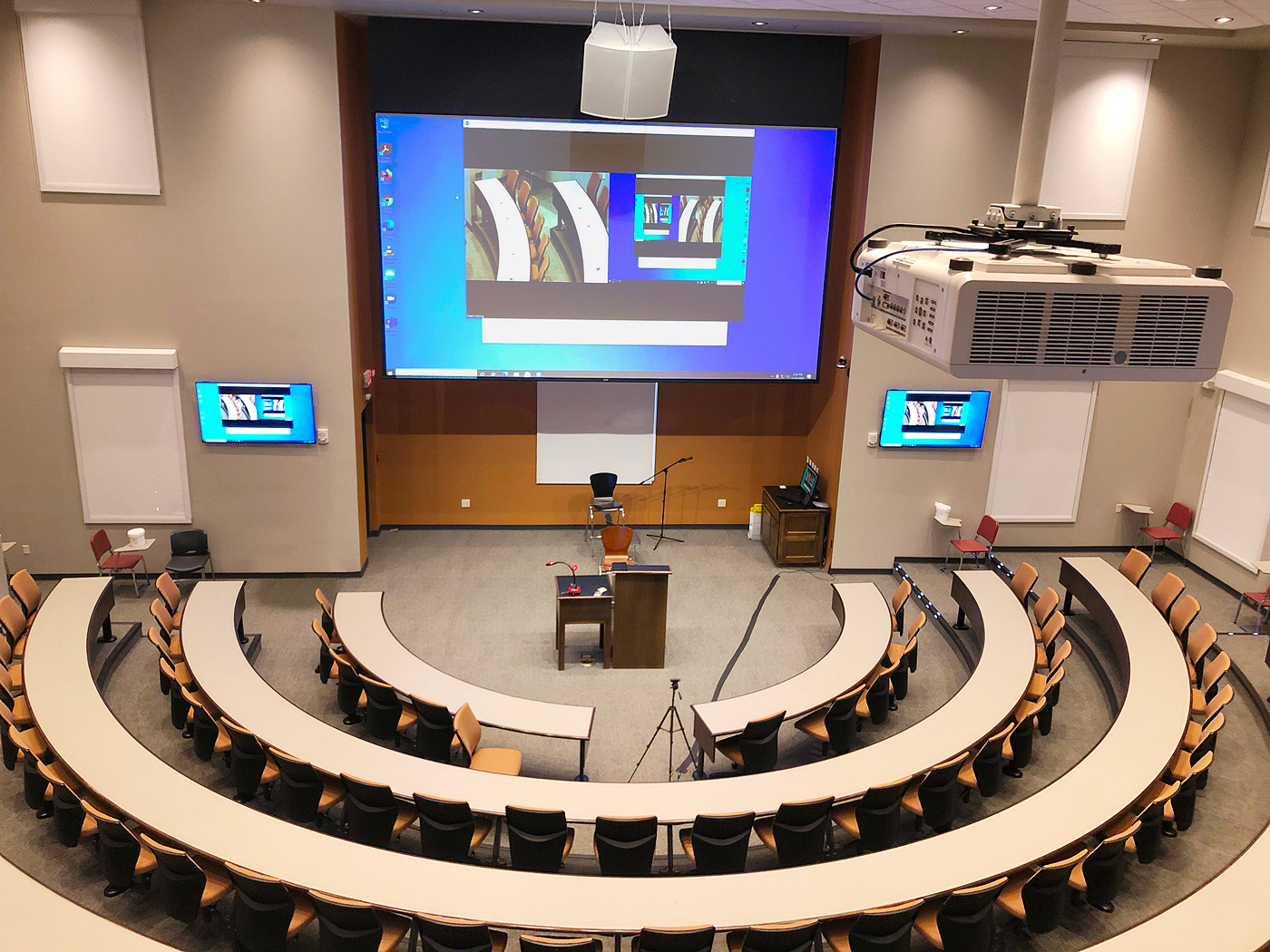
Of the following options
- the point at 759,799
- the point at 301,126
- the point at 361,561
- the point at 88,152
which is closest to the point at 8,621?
the point at 361,561

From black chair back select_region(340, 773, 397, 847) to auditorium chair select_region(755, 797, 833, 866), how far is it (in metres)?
2.37

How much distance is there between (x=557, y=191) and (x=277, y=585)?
5.15m

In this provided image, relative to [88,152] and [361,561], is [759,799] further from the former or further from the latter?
[88,152]

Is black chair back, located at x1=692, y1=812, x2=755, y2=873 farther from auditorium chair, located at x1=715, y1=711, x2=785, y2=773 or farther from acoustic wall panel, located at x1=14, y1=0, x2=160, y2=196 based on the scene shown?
acoustic wall panel, located at x1=14, y1=0, x2=160, y2=196

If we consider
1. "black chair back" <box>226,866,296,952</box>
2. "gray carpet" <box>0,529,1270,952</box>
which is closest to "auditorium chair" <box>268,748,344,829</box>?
"gray carpet" <box>0,529,1270,952</box>

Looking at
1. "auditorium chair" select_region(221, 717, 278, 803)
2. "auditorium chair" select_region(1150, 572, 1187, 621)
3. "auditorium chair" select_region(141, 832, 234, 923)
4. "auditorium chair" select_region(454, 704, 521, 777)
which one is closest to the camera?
"auditorium chair" select_region(141, 832, 234, 923)

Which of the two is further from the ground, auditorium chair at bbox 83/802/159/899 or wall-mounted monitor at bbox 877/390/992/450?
wall-mounted monitor at bbox 877/390/992/450

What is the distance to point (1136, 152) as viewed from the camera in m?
10.5

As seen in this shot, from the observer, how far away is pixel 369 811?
601 cm

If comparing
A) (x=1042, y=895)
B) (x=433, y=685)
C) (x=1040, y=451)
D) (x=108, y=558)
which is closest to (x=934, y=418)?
(x=1040, y=451)

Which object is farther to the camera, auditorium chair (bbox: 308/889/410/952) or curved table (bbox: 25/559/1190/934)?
curved table (bbox: 25/559/1190/934)

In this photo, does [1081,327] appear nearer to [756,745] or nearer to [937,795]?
[937,795]

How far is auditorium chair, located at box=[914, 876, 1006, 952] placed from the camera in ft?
17.0

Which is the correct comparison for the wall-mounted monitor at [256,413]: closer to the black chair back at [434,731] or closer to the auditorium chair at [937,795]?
the black chair back at [434,731]
